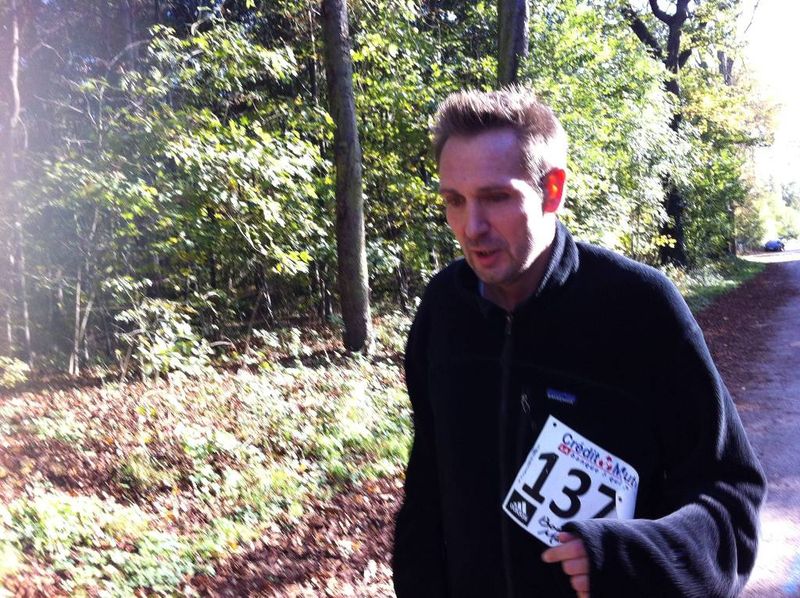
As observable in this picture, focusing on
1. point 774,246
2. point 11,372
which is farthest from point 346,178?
point 774,246

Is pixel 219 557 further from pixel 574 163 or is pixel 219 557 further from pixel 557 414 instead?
pixel 574 163

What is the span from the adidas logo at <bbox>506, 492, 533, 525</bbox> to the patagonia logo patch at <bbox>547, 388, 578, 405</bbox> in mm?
256

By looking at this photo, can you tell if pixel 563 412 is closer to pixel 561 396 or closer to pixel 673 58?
pixel 561 396

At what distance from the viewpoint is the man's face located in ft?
5.08

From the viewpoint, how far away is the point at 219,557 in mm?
4797

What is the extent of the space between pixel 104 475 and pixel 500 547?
533cm

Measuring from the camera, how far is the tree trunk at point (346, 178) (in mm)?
9836

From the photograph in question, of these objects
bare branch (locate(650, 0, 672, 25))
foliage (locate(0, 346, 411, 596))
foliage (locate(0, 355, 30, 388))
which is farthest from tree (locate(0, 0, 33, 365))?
bare branch (locate(650, 0, 672, 25))

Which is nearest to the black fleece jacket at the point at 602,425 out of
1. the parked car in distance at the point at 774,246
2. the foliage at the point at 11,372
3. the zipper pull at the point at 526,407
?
the zipper pull at the point at 526,407

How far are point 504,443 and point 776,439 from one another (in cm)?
642

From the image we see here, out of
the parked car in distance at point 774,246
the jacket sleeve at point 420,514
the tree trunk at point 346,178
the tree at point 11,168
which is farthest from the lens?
the parked car in distance at point 774,246

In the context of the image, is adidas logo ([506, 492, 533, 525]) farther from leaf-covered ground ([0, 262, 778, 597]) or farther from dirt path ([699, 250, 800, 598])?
dirt path ([699, 250, 800, 598])

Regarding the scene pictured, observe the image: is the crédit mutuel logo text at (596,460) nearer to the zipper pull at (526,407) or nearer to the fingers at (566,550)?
the zipper pull at (526,407)

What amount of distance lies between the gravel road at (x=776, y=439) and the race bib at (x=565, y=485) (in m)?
Result: 3.40
